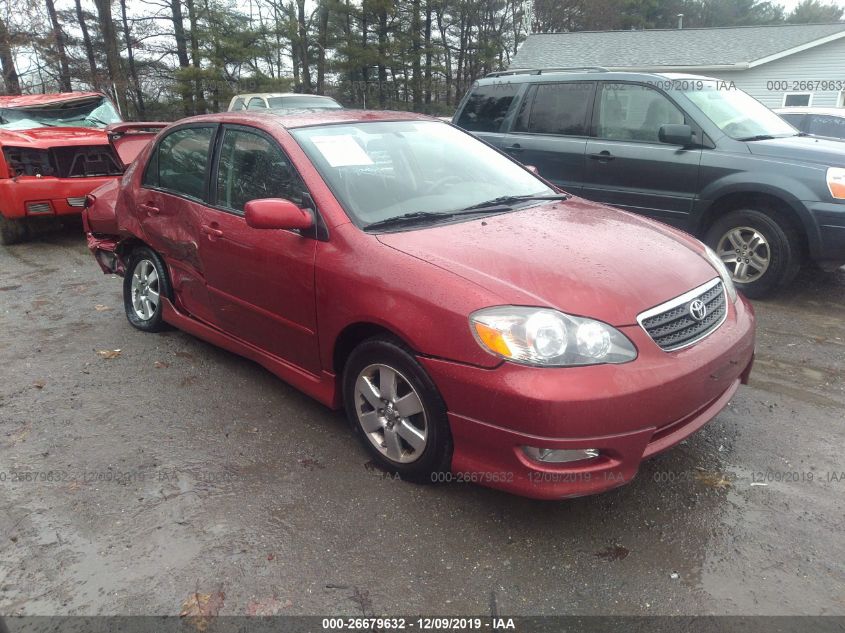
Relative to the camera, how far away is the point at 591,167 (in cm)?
605

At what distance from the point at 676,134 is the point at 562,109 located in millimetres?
1323

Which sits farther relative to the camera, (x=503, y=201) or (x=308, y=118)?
(x=308, y=118)

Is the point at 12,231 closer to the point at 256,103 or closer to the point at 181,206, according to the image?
the point at 181,206

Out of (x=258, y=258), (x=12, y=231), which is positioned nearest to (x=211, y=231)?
(x=258, y=258)

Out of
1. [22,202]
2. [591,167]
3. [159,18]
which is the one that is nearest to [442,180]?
[591,167]

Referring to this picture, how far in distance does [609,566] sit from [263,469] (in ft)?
5.39

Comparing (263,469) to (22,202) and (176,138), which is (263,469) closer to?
(176,138)

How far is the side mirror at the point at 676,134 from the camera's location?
5402 mm

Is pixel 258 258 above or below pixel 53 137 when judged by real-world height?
below

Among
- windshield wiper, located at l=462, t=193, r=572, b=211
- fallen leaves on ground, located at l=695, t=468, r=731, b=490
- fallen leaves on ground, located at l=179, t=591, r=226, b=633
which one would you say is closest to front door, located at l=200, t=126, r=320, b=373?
windshield wiper, located at l=462, t=193, r=572, b=211

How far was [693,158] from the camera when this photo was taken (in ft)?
17.9

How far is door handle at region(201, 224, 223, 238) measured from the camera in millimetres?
3628

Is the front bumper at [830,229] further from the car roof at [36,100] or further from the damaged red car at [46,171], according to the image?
the car roof at [36,100]

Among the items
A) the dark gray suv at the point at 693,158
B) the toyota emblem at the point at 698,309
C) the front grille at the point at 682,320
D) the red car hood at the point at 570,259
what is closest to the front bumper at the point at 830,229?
the dark gray suv at the point at 693,158
